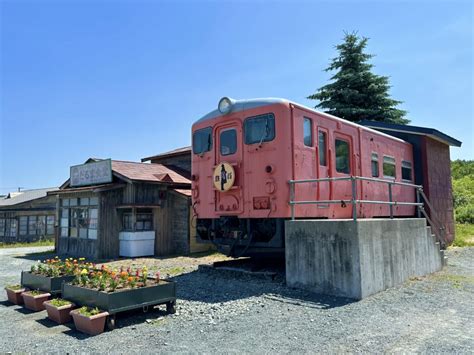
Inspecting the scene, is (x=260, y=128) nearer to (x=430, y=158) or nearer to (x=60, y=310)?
(x=60, y=310)

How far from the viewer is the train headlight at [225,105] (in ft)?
31.3

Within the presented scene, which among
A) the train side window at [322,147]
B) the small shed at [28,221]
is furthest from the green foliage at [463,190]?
the small shed at [28,221]

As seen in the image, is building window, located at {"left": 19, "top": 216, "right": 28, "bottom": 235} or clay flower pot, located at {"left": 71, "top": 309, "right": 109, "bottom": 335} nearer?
clay flower pot, located at {"left": 71, "top": 309, "right": 109, "bottom": 335}

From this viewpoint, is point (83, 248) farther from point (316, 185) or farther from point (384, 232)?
point (384, 232)

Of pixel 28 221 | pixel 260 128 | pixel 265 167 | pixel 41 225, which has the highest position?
pixel 260 128

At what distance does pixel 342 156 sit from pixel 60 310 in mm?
7391

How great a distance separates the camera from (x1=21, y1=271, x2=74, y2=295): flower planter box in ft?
22.8

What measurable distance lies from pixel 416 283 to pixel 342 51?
22.4 metres

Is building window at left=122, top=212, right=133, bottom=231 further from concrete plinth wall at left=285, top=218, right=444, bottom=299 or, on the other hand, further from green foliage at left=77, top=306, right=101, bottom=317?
green foliage at left=77, top=306, right=101, bottom=317

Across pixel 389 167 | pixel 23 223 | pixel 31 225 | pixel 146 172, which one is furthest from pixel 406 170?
pixel 23 223

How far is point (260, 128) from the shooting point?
8.98 metres

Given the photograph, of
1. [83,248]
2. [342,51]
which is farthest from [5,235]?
[342,51]

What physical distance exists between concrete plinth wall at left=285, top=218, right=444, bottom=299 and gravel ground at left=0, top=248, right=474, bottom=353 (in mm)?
309

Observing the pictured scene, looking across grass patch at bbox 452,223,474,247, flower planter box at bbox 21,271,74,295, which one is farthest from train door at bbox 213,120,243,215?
grass patch at bbox 452,223,474,247
